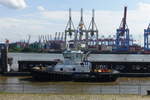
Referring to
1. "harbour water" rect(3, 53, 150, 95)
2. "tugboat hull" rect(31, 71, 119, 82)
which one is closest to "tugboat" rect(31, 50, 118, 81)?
"tugboat hull" rect(31, 71, 119, 82)

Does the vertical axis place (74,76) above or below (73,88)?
above

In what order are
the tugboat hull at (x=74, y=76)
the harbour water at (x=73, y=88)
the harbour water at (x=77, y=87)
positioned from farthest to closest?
the tugboat hull at (x=74, y=76) → the harbour water at (x=77, y=87) → the harbour water at (x=73, y=88)

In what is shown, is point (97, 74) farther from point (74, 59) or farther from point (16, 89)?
point (16, 89)

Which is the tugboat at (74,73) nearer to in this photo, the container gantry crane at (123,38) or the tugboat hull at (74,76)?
the tugboat hull at (74,76)

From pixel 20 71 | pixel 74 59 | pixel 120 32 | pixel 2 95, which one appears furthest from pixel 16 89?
pixel 120 32

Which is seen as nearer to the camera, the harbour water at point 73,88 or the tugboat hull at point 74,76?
the harbour water at point 73,88

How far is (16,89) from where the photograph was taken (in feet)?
101

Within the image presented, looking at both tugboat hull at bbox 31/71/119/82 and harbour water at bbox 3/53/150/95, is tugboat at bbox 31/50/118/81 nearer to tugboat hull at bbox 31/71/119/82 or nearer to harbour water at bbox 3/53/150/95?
tugboat hull at bbox 31/71/119/82

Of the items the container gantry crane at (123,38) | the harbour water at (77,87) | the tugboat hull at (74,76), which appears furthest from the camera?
the container gantry crane at (123,38)

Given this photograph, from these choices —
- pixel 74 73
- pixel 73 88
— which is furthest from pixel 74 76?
pixel 73 88

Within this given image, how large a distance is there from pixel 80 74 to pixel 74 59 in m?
4.08

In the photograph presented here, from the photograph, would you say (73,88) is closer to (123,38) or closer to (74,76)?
(74,76)

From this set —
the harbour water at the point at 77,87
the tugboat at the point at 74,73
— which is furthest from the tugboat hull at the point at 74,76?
the harbour water at the point at 77,87

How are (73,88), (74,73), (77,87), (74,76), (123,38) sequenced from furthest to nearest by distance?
(123,38) → (74,73) → (74,76) → (77,87) → (73,88)
